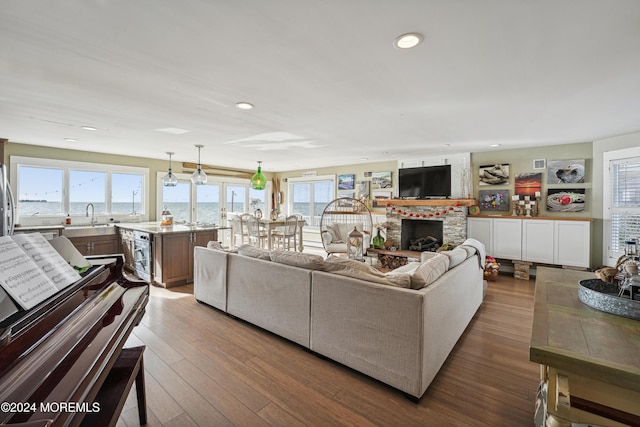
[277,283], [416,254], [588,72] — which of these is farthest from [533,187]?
[277,283]

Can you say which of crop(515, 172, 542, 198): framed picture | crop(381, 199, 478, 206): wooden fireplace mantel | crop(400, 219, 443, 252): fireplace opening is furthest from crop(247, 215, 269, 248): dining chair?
crop(515, 172, 542, 198): framed picture

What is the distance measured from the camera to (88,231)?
16.3 ft

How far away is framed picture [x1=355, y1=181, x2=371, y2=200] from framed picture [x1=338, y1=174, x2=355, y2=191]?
0.55ft

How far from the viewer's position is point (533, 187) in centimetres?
503

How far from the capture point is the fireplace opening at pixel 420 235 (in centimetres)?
581

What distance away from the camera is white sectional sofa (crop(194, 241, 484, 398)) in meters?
1.88

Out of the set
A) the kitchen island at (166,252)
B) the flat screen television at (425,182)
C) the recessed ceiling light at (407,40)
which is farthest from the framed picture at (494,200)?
the kitchen island at (166,252)

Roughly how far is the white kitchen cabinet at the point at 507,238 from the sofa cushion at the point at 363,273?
391cm

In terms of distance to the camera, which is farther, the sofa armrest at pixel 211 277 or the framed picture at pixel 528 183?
the framed picture at pixel 528 183

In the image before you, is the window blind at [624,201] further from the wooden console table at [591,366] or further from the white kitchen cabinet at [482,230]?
the wooden console table at [591,366]

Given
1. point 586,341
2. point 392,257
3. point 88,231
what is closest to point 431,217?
point 392,257

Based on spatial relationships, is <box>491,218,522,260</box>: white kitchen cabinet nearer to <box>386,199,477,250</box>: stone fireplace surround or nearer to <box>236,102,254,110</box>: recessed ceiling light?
<box>386,199,477,250</box>: stone fireplace surround

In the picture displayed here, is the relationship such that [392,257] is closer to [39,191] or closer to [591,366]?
[591,366]

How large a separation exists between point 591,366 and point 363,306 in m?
1.27
